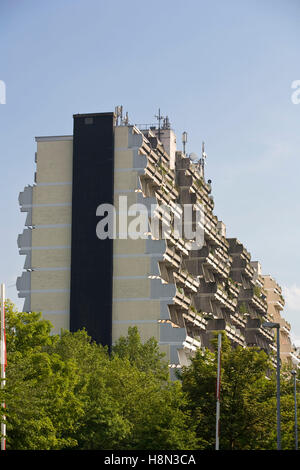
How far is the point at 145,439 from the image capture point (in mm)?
60344

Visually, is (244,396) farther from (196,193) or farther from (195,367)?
(196,193)

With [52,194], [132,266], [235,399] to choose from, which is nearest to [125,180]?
[52,194]

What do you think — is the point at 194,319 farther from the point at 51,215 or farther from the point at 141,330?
the point at 51,215

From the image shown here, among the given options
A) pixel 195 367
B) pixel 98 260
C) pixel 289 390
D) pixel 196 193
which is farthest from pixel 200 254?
pixel 195 367

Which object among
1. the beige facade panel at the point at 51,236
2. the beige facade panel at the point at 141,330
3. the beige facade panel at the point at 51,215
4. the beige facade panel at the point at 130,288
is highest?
the beige facade panel at the point at 51,215

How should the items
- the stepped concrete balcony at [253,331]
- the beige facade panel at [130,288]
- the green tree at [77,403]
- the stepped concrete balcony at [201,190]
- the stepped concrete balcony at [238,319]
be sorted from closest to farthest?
1. the green tree at [77,403]
2. the beige facade panel at [130,288]
3. the stepped concrete balcony at [201,190]
4. the stepped concrete balcony at [238,319]
5. the stepped concrete balcony at [253,331]

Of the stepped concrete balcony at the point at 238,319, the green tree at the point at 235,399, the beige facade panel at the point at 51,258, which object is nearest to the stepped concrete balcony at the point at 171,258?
the beige facade panel at the point at 51,258

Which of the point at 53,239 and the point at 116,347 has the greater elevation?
the point at 53,239

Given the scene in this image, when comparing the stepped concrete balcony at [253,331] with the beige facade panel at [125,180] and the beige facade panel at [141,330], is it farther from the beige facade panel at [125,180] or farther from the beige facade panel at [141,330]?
the beige facade panel at [125,180]

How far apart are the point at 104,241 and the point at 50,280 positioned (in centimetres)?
578

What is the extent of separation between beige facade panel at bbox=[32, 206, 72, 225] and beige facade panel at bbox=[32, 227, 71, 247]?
2.03 ft

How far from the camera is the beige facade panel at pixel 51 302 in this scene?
89375mm

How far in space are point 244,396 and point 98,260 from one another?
3055 cm

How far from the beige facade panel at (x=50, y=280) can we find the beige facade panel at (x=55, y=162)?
8131 mm
